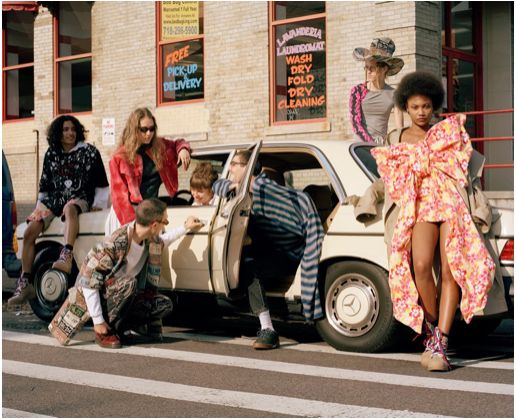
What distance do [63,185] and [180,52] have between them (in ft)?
26.5

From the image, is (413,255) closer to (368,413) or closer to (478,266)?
Result: (478,266)

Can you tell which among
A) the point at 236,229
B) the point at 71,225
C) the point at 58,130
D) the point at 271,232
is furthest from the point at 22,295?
the point at 271,232

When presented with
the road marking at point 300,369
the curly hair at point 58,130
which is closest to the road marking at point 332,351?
the road marking at point 300,369

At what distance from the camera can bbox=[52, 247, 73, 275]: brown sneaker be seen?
973 cm

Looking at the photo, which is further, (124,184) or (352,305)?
→ (124,184)

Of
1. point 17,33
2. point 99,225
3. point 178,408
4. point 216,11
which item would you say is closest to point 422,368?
point 178,408

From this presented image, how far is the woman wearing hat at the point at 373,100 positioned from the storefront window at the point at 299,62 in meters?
5.25

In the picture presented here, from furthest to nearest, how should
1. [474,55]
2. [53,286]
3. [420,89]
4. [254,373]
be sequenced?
[474,55], [53,286], [420,89], [254,373]

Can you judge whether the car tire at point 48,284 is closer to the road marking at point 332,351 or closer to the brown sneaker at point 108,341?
the road marking at point 332,351

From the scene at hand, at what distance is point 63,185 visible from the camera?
10.3 m

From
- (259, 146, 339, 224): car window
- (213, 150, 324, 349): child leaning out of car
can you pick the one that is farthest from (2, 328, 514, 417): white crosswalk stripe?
(259, 146, 339, 224): car window

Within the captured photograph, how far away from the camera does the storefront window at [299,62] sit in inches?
626

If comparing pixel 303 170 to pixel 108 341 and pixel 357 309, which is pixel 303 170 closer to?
pixel 357 309

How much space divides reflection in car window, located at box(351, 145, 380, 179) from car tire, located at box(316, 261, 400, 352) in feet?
2.65
